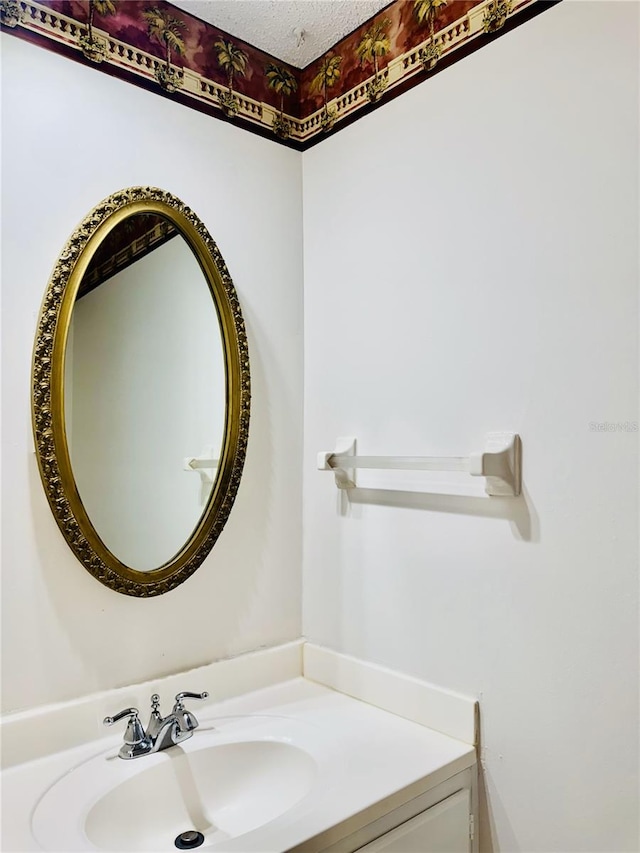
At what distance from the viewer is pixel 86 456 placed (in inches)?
47.9

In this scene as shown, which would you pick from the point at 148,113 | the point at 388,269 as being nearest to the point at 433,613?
the point at 388,269

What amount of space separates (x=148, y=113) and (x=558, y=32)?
811 millimetres

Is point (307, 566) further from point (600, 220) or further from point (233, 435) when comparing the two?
point (600, 220)

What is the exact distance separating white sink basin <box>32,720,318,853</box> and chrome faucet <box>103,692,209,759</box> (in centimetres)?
1

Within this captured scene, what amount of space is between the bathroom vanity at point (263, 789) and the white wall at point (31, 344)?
0.40 feet

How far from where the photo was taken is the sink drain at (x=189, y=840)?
3.57 feet

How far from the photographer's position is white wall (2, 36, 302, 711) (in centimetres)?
115

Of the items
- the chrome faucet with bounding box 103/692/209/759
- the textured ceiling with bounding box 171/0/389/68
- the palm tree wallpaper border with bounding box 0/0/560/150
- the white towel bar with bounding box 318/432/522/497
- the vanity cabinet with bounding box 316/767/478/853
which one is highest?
the textured ceiling with bounding box 171/0/389/68

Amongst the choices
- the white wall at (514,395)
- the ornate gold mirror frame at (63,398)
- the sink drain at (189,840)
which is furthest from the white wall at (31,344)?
the sink drain at (189,840)

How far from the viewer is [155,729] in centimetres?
119

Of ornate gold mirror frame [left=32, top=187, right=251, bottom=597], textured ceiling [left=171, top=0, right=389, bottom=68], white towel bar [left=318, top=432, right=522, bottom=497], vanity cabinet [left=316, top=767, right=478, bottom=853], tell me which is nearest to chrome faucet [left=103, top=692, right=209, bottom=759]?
ornate gold mirror frame [left=32, top=187, right=251, bottom=597]

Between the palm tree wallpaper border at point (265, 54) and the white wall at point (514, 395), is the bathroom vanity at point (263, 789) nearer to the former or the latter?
the white wall at point (514, 395)

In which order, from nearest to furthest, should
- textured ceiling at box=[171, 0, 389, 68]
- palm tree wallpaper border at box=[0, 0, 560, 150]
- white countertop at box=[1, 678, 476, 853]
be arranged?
white countertop at box=[1, 678, 476, 853] < palm tree wallpaper border at box=[0, 0, 560, 150] < textured ceiling at box=[171, 0, 389, 68]

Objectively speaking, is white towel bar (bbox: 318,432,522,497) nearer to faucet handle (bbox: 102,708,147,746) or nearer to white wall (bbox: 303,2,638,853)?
A: white wall (bbox: 303,2,638,853)
